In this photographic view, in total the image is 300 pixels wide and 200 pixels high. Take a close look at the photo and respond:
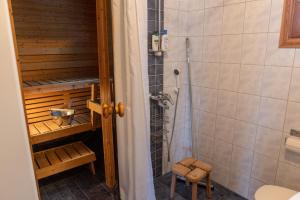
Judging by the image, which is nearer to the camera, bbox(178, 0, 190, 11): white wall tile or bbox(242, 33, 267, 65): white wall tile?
bbox(242, 33, 267, 65): white wall tile

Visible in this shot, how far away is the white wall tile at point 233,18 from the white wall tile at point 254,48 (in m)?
0.11

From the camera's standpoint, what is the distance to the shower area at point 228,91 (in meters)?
1.63

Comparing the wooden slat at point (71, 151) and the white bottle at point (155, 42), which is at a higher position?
the white bottle at point (155, 42)

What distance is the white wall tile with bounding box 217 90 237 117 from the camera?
194 centimetres

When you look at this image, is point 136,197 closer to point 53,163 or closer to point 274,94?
point 53,163

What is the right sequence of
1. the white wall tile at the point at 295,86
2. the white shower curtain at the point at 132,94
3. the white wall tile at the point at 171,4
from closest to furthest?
1. the white shower curtain at the point at 132,94
2. the white wall tile at the point at 295,86
3. the white wall tile at the point at 171,4

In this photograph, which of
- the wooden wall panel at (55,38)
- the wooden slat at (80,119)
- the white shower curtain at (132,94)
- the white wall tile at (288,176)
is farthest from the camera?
the wooden wall panel at (55,38)

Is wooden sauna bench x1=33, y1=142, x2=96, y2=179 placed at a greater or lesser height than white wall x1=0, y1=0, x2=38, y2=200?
lesser

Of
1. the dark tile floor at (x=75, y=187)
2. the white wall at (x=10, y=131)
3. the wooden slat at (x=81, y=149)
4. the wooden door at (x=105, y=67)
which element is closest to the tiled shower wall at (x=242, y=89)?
the wooden door at (x=105, y=67)

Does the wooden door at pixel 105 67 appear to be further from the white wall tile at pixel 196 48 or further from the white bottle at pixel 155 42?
the white wall tile at pixel 196 48

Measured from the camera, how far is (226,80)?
1.96 m

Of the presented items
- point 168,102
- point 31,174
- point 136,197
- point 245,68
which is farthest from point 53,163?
point 245,68

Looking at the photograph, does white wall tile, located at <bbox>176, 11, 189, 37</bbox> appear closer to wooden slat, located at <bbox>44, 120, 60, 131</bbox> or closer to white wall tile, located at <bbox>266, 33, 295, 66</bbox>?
white wall tile, located at <bbox>266, 33, 295, 66</bbox>

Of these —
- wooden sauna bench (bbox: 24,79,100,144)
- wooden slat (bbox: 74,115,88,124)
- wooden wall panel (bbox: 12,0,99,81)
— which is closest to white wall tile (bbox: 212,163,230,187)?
wooden sauna bench (bbox: 24,79,100,144)
